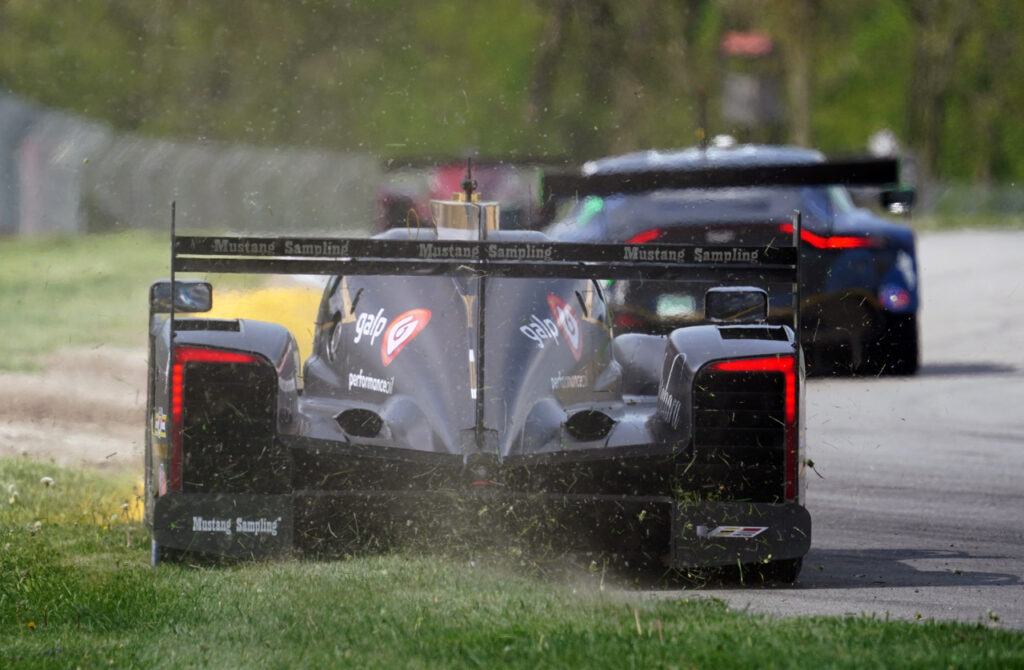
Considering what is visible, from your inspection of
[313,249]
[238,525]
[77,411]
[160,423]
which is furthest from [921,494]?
[77,411]

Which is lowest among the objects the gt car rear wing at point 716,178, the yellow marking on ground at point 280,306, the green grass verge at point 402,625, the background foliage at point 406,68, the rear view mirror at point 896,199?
the green grass verge at point 402,625

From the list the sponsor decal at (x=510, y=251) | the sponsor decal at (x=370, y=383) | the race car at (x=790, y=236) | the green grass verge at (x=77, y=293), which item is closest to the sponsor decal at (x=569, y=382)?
the sponsor decal at (x=510, y=251)

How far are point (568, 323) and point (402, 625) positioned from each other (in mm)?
2223

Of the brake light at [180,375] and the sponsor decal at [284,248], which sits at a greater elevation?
the sponsor decal at [284,248]

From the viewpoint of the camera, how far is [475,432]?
693 centimetres

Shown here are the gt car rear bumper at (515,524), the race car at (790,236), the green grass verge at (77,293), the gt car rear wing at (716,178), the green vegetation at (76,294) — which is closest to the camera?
the gt car rear bumper at (515,524)

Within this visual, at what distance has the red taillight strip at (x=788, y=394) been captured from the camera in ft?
22.5

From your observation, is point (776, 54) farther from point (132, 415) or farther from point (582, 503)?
point (582, 503)

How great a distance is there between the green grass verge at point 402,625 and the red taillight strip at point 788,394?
76 centimetres

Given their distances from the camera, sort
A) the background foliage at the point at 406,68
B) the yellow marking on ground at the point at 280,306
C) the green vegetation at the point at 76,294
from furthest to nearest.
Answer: the background foliage at the point at 406,68, the green vegetation at the point at 76,294, the yellow marking on ground at the point at 280,306

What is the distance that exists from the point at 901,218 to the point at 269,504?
113 feet

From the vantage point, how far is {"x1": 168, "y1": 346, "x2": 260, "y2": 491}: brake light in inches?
272

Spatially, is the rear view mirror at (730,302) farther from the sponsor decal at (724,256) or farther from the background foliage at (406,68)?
the background foliage at (406,68)

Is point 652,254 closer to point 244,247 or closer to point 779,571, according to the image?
point 779,571
